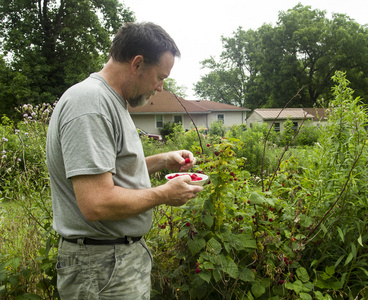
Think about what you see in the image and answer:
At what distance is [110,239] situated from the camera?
4.71 ft

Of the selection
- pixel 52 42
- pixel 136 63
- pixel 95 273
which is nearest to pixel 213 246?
pixel 95 273

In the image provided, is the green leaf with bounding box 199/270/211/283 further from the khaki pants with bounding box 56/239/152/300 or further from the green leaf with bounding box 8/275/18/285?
the green leaf with bounding box 8/275/18/285

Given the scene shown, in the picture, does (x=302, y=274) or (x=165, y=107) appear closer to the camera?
(x=302, y=274)

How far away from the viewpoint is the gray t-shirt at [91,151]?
3.98 feet

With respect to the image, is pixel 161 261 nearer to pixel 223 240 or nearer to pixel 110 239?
pixel 223 240

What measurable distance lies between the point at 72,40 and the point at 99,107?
24.9 meters

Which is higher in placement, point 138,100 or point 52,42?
point 52,42

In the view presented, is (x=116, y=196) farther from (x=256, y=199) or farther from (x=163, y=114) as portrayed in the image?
(x=163, y=114)

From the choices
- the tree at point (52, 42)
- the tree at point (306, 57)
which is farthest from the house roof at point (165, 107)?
the tree at point (306, 57)

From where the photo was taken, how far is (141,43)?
1515 mm

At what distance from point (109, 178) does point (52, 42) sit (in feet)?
84.9

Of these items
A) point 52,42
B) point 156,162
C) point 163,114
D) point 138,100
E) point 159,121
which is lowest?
point 159,121

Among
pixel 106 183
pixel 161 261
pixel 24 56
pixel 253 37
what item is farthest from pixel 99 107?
pixel 253 37

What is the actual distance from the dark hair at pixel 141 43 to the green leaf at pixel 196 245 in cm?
107
